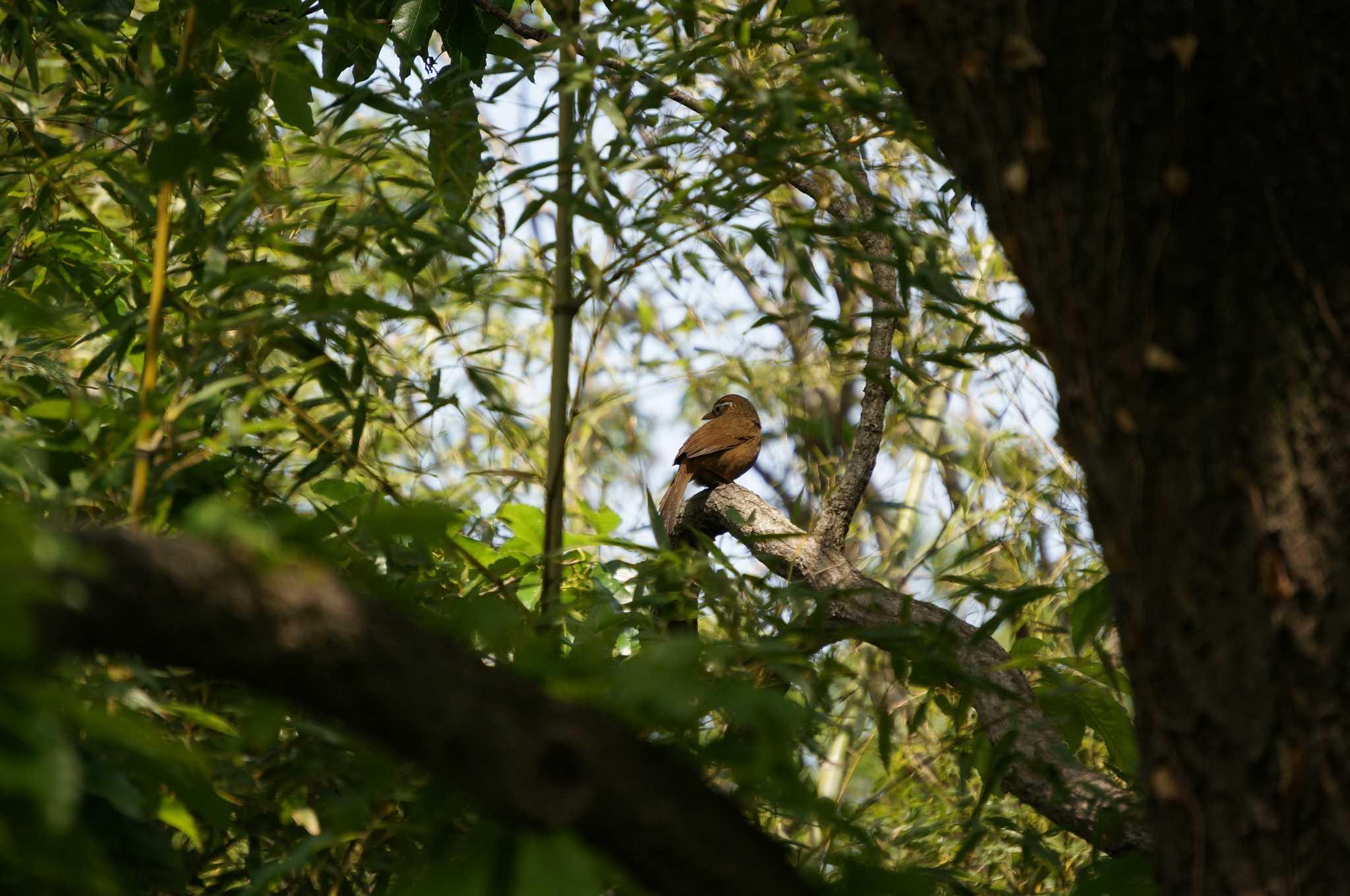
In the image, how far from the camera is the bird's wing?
4.39 m

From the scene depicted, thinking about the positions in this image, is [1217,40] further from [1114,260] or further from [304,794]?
[304,794]

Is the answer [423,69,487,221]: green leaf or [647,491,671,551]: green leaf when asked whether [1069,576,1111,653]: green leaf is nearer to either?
[647,491,671,551]: green leaf

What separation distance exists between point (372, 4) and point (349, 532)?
1227mm

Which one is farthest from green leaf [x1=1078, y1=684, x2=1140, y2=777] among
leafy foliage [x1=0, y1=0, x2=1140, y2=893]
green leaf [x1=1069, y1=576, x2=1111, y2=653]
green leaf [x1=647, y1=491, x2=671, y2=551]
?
green leaf [x1=647, y1=491, x2=671, y2=551]

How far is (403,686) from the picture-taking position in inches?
37.5

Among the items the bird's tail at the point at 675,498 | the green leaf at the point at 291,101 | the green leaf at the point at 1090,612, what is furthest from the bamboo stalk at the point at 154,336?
the bird's tail at the point at 675,498

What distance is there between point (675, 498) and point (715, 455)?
0.90ft

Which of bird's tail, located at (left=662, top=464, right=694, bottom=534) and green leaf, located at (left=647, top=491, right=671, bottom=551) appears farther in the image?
bird's tail, located at (left=662, top=464, right=694, bottom=534)

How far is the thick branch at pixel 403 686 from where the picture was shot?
0.90 m

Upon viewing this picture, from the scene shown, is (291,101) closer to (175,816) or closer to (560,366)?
(560,366)

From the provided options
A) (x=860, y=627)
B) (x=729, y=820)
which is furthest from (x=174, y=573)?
(x=860, y=627)

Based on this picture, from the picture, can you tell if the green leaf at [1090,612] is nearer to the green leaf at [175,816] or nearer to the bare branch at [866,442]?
the green leaf at [175,816]

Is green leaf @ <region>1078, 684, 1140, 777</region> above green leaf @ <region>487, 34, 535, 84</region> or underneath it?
underneath

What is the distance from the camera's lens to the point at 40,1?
165 centimetres
